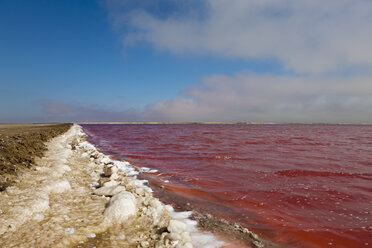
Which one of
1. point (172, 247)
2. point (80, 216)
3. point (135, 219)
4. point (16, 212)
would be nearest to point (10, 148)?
point (16, 212)

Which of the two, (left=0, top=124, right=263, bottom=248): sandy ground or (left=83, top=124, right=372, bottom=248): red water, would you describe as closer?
(left=0, top=124, right=263, bottom=248): sandy ground

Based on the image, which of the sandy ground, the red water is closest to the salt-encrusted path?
the sandy ground

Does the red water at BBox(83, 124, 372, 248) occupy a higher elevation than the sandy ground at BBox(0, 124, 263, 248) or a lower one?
lower

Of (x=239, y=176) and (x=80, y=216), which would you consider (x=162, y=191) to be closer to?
(x=80, y=216)

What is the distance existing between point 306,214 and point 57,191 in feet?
20.8

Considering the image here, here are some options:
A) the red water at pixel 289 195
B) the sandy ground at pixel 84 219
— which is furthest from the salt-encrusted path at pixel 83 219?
the red water at pixel 289 195

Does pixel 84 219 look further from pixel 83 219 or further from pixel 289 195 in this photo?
pixel 289 195

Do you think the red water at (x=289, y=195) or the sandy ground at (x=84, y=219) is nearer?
the sandy ground at (x=84, y=219)

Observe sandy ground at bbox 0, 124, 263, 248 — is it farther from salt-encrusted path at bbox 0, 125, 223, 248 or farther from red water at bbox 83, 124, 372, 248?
red water at bbox 83, 124, 372, 248

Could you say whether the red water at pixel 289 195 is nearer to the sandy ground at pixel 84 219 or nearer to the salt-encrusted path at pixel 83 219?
the sandy ground at pixel 84 219

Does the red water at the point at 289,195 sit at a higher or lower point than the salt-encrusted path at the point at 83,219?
lower

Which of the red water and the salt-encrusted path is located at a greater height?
the salt-encrusted path

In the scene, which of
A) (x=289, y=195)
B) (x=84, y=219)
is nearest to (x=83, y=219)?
(x=84, y=219)

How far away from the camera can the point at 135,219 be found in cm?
381
